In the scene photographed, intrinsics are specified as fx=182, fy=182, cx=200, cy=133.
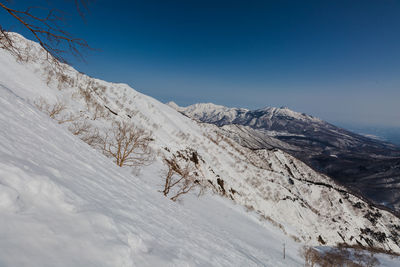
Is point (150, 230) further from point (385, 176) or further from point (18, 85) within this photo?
point (385, 176)

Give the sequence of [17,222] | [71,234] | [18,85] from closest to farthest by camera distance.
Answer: [17,222] → [71,234] → [18,85]

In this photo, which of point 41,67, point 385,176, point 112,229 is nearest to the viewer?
point 112,229

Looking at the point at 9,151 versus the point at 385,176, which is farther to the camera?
the point at 385,176

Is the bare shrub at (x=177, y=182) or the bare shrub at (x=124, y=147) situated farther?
the bare shrub at (x=124, y=147)

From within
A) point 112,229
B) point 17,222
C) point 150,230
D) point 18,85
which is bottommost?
point 150,230

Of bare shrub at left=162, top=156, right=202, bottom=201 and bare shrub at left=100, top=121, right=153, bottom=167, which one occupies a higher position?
bare shrub at left=100, top=121, right=153, bottom=167

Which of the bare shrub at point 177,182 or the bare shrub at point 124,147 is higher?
the bare shrub at point 124,147

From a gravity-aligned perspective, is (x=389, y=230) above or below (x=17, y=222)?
below

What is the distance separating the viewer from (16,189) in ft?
5.64

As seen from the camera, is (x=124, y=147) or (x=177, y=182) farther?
(x=124, y=147)

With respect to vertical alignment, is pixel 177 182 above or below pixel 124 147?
below

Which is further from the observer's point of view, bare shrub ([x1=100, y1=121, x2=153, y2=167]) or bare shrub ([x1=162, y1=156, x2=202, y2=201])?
bare shrub ([x1=100, y1=121, x2=153, y2=167])

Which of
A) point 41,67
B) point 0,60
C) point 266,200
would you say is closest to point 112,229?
point 0,60

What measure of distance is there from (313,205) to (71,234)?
5007cm
